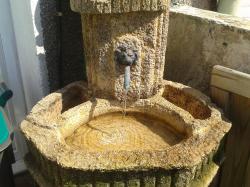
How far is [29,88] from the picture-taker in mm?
2607

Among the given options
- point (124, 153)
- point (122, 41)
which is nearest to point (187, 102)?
point (122, 41)

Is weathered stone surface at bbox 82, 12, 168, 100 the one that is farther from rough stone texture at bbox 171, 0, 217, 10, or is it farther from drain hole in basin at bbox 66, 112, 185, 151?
rough stone texture at bbox 171, 0, 217, 10

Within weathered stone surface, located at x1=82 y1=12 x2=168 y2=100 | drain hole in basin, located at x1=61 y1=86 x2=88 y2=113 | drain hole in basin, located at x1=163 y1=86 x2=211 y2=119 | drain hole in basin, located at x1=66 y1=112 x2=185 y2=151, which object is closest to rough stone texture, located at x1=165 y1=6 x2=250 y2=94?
drain hole in basin, located at x1=163 y1=86 x2=211 y2=119

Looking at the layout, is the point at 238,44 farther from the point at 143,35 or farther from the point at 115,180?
the point at 115,180

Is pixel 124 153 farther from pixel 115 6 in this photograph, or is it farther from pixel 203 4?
pixel 203 4

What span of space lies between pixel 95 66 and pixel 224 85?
0.89 meters

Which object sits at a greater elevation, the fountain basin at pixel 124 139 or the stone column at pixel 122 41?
the stone column at pixel 122 41

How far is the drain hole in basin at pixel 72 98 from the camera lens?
7.54 ft

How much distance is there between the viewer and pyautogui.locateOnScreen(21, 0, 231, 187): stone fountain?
65.5 inches

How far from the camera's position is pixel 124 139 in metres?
2.10

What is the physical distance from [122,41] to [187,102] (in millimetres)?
652

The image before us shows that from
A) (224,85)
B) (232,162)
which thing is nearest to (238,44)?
(224,85)

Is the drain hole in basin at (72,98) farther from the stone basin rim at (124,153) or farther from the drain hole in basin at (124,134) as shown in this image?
the stone basin rim at (124,153)

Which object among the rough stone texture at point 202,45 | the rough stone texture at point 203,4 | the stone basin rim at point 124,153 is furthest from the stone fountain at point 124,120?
the rough stone texture at point 203,4
